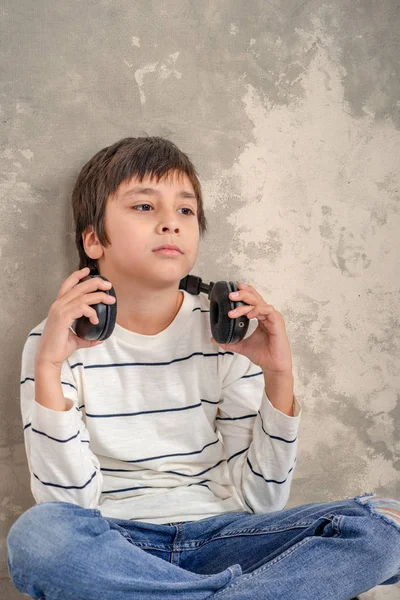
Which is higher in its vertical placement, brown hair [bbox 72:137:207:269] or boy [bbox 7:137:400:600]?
brown hair [bbox 72:137:207:269]

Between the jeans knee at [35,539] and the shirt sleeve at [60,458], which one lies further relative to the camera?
the shirt sleeve at [60,458]

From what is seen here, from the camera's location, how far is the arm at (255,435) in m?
1.79

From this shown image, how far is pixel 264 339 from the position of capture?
1830 millimetres

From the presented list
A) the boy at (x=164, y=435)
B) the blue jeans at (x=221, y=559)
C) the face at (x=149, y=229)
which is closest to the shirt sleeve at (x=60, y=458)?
the boy at (x=164, y=435)

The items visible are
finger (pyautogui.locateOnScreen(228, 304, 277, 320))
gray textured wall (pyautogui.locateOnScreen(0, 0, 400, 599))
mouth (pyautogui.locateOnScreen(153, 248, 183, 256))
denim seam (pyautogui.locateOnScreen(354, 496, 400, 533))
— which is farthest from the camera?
gray textured wall (pyautogui.locateOnScreen(0, 0, 400, 599))

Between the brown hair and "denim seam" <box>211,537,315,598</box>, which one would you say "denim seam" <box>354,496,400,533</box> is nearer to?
"denim seam" <box>211,537,315,598</box>

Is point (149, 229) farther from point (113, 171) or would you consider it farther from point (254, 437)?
point (254, 437)

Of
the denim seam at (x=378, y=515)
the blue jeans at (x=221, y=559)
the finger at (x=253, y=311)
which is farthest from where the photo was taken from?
the finger at (x=253, y=311)

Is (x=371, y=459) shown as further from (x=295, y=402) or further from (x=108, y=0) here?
(x=108, y=0)

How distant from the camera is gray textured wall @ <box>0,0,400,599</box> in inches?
78.4

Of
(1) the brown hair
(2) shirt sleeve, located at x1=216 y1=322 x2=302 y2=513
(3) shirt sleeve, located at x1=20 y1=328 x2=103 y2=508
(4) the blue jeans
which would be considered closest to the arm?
(2) shirt sleeve, located at x1=216 y1=322 x2=302 y2=513

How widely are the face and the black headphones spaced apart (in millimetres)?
107

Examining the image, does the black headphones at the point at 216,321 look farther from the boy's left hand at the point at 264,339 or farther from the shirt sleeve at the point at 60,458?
the shirt sleeve at the point at 60,458

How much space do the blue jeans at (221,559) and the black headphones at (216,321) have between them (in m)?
0.38
